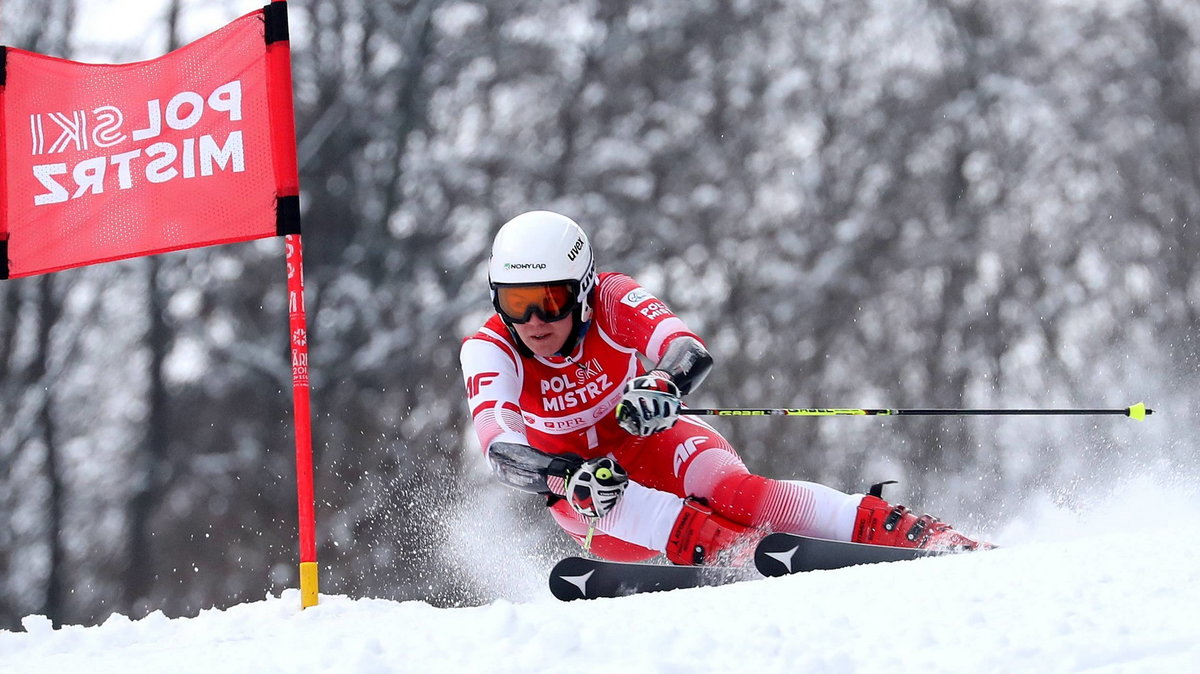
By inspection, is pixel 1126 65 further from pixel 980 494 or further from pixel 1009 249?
pixel 980 494

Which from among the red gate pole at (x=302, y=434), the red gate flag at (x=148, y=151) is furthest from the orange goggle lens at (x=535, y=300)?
the red gate flag at (x=148, y=151)

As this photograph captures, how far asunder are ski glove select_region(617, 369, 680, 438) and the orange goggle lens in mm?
425

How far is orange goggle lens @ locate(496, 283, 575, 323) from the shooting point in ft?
14.4

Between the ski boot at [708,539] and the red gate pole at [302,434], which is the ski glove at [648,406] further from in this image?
the red gate pole at [302,434]

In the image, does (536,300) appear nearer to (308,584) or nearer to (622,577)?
(622,577)

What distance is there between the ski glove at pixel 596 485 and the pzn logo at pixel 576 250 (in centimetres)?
76

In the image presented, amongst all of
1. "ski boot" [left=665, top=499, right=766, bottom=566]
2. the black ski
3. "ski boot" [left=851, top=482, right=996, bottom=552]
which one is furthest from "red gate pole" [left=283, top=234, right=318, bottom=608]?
"ski boot" [left=851, top=482, right=996, bottom=552]

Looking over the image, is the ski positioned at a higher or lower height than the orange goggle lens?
lower

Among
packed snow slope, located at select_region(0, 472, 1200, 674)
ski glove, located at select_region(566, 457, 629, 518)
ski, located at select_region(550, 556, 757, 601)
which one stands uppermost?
ski glove, located at select_region(566, 457, 629, 518)

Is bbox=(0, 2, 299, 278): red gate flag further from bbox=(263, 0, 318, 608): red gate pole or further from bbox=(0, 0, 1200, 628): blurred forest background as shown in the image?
bbox=(0, 0, 1200, 628): blurred forest background

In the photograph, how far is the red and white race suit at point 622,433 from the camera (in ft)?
14.2

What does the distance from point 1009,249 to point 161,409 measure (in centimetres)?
1146

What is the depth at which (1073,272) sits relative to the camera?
54.3 ft

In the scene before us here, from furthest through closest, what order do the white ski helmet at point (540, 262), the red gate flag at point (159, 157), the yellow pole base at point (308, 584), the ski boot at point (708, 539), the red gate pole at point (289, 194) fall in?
the red gate flag at point (159, 157) < the red gate pole at point (289, 194) < the yellow pole base at point (308, 584) < the white ski helmet at point (540, 262) < the ski boot at point (708, 539)
